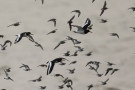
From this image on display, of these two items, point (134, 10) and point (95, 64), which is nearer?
point (134, 10)

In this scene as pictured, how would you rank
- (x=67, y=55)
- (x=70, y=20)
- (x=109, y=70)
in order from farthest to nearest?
1. (x=109, y=70)
2. (x=67, y=55)
3. (x=70, y=20)

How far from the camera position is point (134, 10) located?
2200 cm

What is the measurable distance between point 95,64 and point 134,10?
496 cm

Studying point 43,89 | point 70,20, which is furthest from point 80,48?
point 43,89

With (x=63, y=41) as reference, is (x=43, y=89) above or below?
below

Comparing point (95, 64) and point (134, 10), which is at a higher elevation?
point (134, 10)

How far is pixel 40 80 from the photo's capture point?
24.7 m

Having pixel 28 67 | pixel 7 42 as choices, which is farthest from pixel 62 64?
pixel 7 42

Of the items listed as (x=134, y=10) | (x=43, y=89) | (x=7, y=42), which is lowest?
(x=43, y=89)

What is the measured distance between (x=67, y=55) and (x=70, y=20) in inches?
113

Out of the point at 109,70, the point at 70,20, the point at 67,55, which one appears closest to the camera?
the point at 70,20

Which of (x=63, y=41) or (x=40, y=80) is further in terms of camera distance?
(x=40, y=80)

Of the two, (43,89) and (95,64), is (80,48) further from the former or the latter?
(43,89)

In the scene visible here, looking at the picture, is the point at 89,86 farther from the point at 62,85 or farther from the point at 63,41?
the point at 63,41
